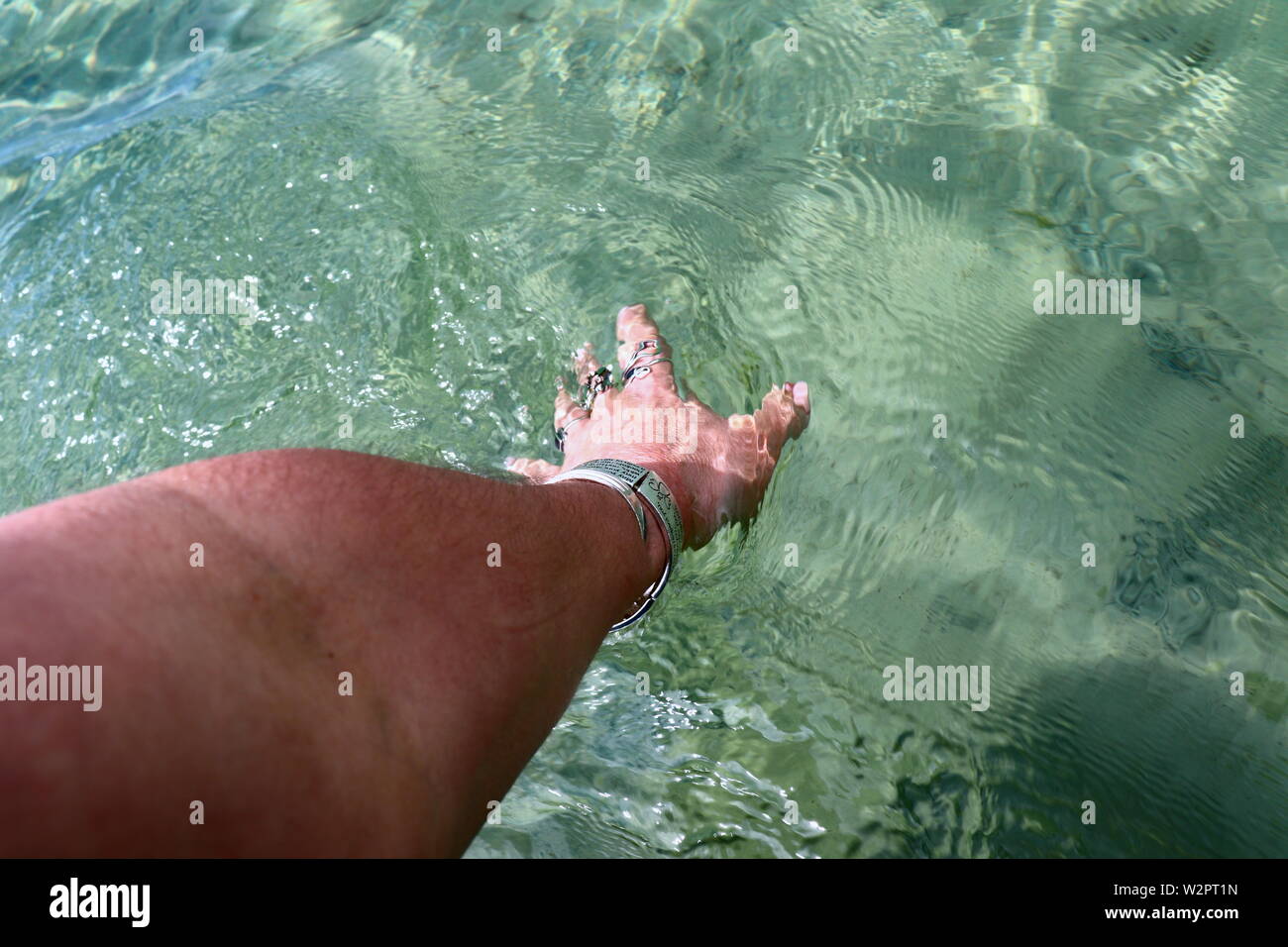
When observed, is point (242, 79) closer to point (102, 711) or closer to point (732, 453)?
point (732, 453)

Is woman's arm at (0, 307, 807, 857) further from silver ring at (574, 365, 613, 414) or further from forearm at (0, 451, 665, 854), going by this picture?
silver ring at (574, 365, 613, 414)

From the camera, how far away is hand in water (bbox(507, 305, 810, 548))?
2.31m

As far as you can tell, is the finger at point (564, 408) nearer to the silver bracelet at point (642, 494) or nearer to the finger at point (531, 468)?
the finger at point (531, 468)

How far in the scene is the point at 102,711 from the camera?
0.82 meters

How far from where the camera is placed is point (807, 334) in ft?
8.77

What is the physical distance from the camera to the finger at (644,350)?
2.61 meters

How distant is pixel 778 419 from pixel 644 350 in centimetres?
44

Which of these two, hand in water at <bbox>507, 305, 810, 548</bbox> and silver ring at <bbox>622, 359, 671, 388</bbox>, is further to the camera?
silver ring at <bbox>622, 359, 671, 388</bbox>

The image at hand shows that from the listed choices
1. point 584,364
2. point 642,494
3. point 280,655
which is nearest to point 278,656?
point 280,655

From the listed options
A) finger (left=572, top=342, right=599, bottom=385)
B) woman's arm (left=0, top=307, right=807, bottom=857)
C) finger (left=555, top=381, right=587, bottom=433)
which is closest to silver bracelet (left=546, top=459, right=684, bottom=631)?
woman's arm (left=0, top=307, right=807, bottom=857)

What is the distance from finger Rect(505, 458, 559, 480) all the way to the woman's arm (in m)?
0.97

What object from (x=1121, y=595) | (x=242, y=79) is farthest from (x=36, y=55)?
(x=1121, y=595)

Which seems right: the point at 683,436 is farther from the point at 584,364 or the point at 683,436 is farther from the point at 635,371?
the point at 584,364

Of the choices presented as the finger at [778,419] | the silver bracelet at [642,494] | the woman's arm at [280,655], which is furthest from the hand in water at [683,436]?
the woman's arm at [280,655]
